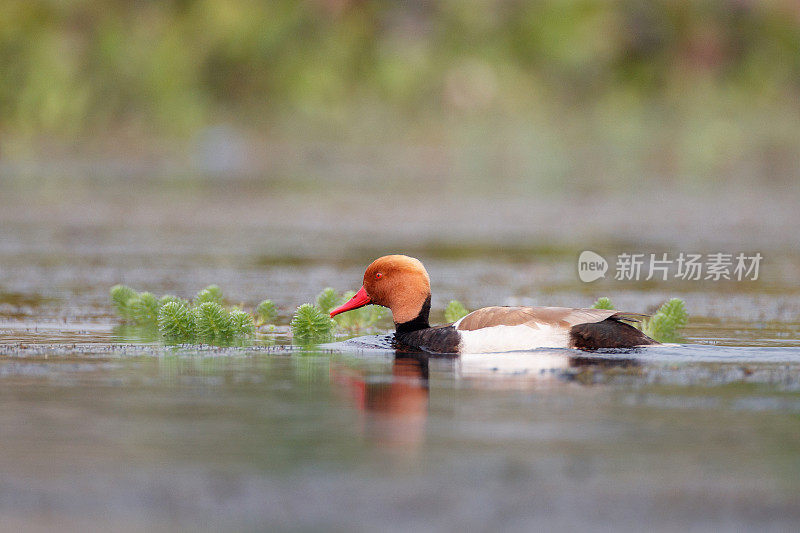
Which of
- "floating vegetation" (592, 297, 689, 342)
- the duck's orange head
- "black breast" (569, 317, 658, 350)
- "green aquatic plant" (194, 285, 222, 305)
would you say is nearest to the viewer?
"black breast" (569, 317, 658, 350)

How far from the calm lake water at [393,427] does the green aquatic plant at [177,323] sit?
7.8 inches

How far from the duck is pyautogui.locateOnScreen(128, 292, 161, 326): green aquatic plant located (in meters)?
1.85

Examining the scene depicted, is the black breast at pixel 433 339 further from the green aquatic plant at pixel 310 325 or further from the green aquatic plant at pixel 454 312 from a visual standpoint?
the green aquatic plant at pixel 454 312

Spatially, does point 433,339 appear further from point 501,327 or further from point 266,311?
point 266,311

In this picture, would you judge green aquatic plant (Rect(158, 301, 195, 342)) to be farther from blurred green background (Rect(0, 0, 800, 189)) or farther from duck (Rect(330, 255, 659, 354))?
blurred green background (Rect(0, 0, 800, 189))

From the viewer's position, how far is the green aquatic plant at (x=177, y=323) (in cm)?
951

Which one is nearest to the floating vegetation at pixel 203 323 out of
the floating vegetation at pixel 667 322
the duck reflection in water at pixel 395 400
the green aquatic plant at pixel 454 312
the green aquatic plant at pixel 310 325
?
the green aquatic plant at pixel 310 325

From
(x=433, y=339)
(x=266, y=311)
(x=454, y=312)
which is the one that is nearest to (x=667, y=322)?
(x=454, y=312)

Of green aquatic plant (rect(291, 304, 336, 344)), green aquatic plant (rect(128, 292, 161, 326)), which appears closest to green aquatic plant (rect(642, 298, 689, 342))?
green aquatic plant (rect(291, 304, 336, 344))

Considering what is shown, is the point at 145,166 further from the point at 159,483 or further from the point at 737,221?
the point at 159,483

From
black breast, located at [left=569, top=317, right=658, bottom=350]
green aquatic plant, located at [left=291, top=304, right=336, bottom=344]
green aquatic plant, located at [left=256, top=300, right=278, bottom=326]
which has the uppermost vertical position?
green aquatic plant, located at [left=256, top=300, right=278, bottom=326]

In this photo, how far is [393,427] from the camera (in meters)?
6.47

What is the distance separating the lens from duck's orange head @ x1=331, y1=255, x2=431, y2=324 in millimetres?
9477

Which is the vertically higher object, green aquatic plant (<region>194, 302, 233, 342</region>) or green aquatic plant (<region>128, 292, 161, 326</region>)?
green aquatic plant (<region>128, 292, 161, 326</region>)
